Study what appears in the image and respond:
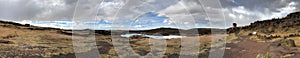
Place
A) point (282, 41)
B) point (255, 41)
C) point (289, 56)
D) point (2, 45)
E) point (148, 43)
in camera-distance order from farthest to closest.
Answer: point (148, 43) → point (255, 41) → point (282, 41) → point (2, 45) → point (289, 56)

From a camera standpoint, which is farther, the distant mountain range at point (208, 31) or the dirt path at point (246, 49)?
the distant mountain range at point (208, 31)

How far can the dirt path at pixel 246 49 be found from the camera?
1112 inches

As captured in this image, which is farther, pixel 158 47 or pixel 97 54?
pixel 158 47

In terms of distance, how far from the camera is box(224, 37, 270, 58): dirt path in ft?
92.6

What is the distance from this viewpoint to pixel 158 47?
30453 mm

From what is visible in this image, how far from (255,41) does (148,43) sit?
9.15 metres

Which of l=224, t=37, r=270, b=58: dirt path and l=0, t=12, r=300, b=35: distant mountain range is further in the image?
l=0, t=12, r=300, b=35: distant mountain range

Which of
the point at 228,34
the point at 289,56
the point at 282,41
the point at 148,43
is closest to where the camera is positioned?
the point at 289,56

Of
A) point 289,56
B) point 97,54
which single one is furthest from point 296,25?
point 97,54

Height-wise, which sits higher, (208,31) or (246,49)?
(208,31)

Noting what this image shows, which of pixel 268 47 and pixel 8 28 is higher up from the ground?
pixel 8 28

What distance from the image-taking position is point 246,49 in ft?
97.0

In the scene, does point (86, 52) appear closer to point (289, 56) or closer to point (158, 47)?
point (158, 47)

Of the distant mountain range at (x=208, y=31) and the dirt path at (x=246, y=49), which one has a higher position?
the distant mountain range at (x=208, y=31)
